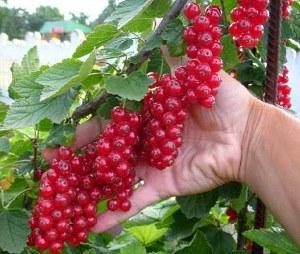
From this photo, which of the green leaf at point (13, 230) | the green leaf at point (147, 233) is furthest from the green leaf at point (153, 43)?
the green leaf at point (147, 233)

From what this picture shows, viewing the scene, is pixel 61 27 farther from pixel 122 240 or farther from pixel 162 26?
pixel 162 26

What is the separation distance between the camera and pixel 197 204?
1091 mm

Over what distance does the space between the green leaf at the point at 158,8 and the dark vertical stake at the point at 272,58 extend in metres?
0.16

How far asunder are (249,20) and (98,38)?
219 mm

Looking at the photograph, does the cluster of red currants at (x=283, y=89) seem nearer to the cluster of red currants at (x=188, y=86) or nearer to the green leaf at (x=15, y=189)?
the cluster of red currants at (x=188, y=86)

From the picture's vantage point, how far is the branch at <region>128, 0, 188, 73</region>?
2.84 feet

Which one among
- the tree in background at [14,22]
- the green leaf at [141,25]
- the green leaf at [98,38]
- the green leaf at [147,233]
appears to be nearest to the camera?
the green leaf at [98,38]

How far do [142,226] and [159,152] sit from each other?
68cm

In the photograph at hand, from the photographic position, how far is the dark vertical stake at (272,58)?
0.95 metres

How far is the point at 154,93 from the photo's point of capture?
863mm

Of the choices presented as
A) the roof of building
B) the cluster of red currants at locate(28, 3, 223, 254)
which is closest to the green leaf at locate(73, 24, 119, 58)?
the cluster of red currants at locate(28, 3, 223, 254)

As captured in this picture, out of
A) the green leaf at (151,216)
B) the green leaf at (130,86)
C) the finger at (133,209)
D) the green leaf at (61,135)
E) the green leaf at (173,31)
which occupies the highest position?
the green leaf at (173,31)

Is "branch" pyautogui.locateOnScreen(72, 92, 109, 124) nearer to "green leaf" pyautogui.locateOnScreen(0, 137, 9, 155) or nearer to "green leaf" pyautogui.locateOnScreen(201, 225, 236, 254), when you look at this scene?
"green leaf" pyautogui.locateOnScreen(0, 137, 9, 155)

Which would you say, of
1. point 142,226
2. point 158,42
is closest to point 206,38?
point 158,42
